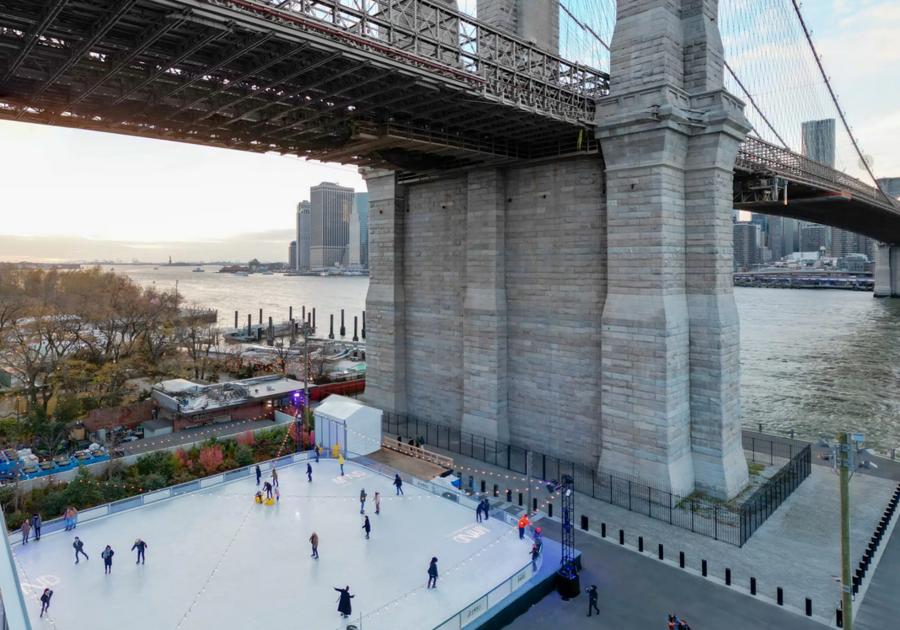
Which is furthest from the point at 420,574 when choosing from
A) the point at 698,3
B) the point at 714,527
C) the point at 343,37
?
the point at 698,3

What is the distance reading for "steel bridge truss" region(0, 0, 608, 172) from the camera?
41.4 feet

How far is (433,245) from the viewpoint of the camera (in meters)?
29.5

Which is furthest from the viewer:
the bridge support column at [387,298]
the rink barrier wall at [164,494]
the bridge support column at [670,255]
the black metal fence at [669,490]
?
the bridge support column at [387,298]

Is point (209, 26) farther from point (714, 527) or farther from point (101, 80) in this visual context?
point (714, 527)

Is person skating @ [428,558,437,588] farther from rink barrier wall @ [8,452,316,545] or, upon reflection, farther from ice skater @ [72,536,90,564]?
rink barrier wall @ [8,452,316,545]

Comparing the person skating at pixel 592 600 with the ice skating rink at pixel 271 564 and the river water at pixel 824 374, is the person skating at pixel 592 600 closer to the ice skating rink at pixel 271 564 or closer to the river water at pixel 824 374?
the ice skating rink at pixel 271 564

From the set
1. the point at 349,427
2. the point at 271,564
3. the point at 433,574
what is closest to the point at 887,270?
the point at 349,427

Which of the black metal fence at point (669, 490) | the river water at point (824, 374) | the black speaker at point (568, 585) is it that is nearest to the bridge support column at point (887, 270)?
the river water at point (824, 374)

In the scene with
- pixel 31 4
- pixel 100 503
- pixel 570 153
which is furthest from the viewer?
pixel 570 153

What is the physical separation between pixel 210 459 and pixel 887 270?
163394 mm

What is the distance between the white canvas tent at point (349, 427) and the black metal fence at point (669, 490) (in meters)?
3.76

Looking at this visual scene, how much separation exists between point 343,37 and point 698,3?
15.2 metres

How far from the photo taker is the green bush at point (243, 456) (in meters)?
23.9

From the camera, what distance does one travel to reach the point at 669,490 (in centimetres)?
1994
